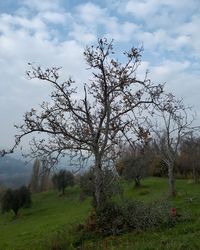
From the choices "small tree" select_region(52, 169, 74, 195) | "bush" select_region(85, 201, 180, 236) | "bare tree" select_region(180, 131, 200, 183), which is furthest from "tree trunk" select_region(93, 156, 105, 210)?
"small tree" select_region(52, 169, 74, 195)

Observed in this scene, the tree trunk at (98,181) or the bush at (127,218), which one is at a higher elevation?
the tree trunk at (98,181)

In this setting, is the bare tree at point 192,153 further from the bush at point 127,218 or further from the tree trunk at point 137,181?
the bush at point 127,218

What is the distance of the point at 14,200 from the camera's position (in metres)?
58.2

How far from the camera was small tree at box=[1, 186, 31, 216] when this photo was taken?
57.7 meters

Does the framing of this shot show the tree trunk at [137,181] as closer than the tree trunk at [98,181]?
No

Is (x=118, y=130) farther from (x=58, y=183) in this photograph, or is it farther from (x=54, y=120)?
(x=58, y=183)

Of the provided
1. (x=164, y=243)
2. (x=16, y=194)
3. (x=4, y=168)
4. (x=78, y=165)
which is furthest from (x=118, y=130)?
(x=4, y=168)

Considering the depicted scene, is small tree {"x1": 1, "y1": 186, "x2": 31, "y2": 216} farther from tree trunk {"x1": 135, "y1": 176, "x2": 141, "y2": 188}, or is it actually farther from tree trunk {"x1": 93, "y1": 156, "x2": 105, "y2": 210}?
tree trunk {"x1": 93, "y1": 156, "x2": 105, "y2": 210}

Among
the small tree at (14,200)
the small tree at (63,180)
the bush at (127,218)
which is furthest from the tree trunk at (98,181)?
the small tree at (63,180)

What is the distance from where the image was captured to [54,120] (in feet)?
51.6

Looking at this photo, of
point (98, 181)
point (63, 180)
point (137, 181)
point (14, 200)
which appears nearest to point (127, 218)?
point (98, 181)

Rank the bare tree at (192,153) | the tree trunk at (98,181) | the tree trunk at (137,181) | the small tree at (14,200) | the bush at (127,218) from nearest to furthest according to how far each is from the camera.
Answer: the bush at (127,218) < the tree trunk at (98,181) < the bare tree at (192,153) < the tree trunk at (137,181) < the small tree at (14,200)

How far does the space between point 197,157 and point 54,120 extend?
156ft

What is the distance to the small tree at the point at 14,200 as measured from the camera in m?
57.7
